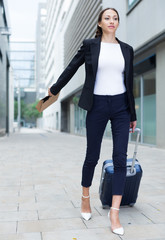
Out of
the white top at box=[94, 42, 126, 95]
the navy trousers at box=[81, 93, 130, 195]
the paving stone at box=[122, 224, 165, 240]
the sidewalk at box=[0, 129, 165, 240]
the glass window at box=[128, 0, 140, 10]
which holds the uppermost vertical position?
the glass window at box=[128, 0, 140, 10]

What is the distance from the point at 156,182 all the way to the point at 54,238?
2.61 metres

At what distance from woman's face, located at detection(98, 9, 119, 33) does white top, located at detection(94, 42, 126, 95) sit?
0.51ft

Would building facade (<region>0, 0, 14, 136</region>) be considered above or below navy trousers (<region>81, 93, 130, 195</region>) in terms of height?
above

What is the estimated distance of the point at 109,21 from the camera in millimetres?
2826

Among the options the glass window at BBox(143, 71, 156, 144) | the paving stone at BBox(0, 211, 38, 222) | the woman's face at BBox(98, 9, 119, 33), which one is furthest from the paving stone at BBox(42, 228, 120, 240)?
the glass window at BBox(143, 71, 156, 144)

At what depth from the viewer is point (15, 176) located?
532 centimetres

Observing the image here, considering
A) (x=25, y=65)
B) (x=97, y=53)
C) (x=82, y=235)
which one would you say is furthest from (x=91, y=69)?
(x=25, y=65)

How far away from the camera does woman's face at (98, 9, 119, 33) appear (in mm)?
2826

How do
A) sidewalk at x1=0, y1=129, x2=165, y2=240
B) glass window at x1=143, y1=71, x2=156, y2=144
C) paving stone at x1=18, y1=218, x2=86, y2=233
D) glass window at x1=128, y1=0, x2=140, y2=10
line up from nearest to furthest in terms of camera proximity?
1. sidewalk at x1=0, y1=129, x2=165, y2=240
2. paving stone at x1=18, y1=218, x2=86, y2=233
3. glass window at x1=143, y1=71, x2=156, y2=144
4. glass window at x1=128, y1=0, x2=140, y2=10

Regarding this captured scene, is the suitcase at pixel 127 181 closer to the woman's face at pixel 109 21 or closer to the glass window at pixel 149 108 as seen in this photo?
the woman's face at pixel 109 21

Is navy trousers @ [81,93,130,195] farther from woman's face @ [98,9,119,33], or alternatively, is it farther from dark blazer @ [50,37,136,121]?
woman's face @ [98,9,119,33]

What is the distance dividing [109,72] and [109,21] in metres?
0.45

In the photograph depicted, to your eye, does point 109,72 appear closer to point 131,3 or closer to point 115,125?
point 115,125

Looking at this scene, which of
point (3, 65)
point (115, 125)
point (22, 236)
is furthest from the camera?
point (3, 65)
